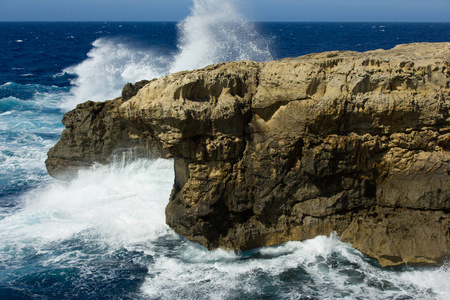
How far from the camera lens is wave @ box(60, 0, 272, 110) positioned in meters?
30.5

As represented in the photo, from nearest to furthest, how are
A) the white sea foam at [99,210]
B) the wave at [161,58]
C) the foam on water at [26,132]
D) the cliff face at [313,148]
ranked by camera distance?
the cliff face at [313,148], the white sea foam at [99,210], the foam on water at [26,132], the wave at [161,58]

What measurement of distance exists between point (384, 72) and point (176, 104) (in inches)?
190

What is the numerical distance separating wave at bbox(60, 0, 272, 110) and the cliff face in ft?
63.1

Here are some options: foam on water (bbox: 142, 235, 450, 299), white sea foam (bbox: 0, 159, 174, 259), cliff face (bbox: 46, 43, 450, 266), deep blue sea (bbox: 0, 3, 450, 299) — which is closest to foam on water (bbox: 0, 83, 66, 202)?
deep blue sea (bbox: 0, 3, 450, 299)


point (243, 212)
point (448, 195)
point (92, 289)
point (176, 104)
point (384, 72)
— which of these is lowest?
point (92, 289)

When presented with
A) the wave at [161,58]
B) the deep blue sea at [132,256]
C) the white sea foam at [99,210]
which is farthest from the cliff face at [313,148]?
the wave at [161,58]

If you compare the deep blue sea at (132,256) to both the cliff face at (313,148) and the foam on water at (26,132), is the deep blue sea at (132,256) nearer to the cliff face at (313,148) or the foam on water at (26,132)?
the foam on water at (26,132)

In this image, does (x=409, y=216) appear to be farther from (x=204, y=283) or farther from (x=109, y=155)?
(x=109, y=155)

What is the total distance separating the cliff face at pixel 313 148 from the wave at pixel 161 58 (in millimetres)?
19227

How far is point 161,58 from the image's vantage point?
36.3 metres

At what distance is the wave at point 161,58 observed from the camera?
3053 cm

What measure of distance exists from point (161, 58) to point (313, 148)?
28.5 metres

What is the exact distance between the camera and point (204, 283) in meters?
9.42

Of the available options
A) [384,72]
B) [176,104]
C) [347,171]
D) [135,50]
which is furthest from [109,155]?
[135,50]
